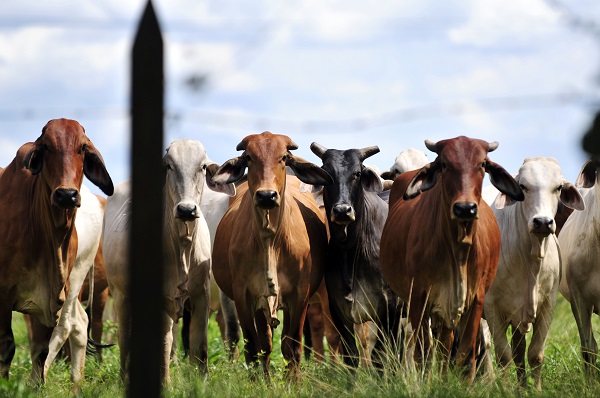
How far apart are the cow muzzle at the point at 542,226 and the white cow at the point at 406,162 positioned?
8.43 ft

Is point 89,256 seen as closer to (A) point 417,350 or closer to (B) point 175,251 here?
(B) point 175,251

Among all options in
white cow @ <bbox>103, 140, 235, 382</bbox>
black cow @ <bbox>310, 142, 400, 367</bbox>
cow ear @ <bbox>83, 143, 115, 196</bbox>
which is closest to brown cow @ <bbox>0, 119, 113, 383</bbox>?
cow ear @ <bbox>83, 143, 115, 196</bbox>

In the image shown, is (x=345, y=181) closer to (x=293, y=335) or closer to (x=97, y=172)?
(x=293, y=335)

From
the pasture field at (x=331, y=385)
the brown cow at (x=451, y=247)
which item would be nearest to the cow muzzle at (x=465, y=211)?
the brown cow at (x=451, y=247)

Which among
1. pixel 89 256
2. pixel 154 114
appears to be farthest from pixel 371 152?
pixel 154 114

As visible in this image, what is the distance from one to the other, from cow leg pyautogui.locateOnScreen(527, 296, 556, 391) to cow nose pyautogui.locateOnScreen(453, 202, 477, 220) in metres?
2.09

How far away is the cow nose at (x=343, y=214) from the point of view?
8367 mm

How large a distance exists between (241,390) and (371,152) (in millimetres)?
3388

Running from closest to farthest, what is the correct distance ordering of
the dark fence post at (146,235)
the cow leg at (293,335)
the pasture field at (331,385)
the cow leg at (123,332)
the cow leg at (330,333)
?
1. the dark fence post at (146,235)
2. the pasture field at (331,385)
3. the cow leg at (123,332)
4. the cow leg at (293,335)
5. the cow leg at (330,333)

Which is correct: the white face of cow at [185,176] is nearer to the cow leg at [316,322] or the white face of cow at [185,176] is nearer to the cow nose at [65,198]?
the cow nose at [65,198]

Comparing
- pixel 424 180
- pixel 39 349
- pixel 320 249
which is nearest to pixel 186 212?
pixel 320 249

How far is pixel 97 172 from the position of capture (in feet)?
25.3

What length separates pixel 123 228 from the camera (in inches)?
352

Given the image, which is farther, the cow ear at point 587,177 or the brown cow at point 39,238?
the cow ear at point 587,177
